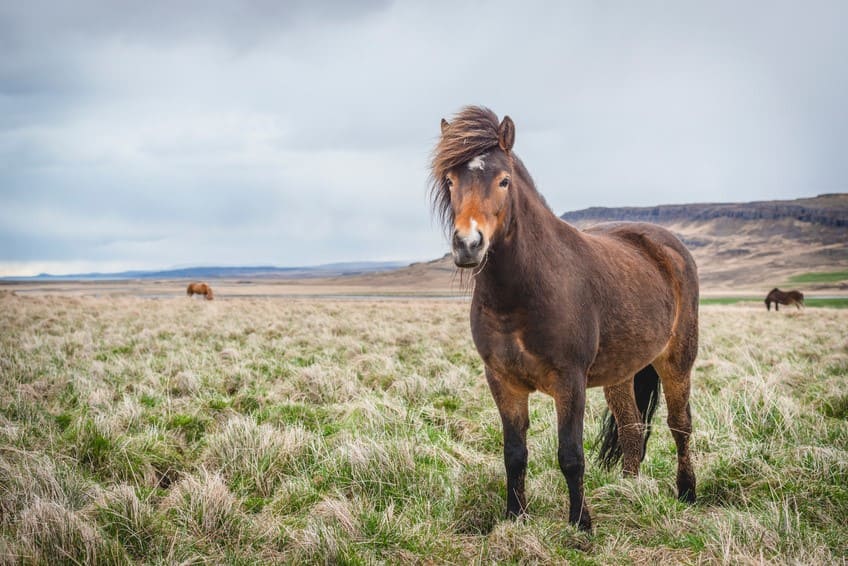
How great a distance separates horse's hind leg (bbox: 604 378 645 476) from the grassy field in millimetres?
235

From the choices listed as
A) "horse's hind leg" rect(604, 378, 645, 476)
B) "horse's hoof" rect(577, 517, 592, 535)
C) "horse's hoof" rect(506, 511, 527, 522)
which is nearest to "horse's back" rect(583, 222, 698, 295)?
"horse's hind leg" rect(604, 378, 645, 476)

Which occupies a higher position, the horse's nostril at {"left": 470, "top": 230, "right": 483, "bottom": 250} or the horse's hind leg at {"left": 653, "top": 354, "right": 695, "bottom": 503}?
the horse's nostril at {"left": 470, "top": 230, "right": 483, "bottom": 250}

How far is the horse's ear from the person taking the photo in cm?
321

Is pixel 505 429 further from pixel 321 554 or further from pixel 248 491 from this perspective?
pixel 248 491

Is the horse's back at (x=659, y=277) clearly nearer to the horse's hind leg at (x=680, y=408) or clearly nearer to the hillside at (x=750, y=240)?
the horse's hind leg at (x=680, y=408)

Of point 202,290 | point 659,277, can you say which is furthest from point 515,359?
point 202,290

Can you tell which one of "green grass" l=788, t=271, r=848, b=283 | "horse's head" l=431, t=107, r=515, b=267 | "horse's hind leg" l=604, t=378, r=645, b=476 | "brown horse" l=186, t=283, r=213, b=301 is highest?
"horse's head" l=431, t=107, r=515, b=267

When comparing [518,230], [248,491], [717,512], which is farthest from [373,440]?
[717,512]

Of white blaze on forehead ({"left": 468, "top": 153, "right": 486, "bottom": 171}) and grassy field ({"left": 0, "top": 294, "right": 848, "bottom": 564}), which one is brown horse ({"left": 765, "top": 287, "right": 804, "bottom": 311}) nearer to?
grassy field ({"left": 0, "top": 294, "right": 848, "bottom": 564})

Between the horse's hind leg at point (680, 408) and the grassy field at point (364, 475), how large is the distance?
0.16 metres

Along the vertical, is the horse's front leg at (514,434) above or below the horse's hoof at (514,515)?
above

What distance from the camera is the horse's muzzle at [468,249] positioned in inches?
105

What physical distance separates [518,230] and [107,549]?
9.74ft

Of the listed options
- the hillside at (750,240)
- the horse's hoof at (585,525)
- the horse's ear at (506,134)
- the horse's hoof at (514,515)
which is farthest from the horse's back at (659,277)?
the hillside at (750,240)
